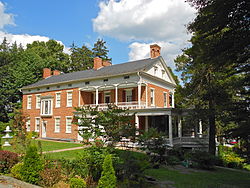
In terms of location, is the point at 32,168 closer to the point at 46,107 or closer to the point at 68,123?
the point at 68,123

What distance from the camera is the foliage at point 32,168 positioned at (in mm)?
7766

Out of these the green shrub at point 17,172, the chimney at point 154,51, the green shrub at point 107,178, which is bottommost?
the green shrub at point 17,172

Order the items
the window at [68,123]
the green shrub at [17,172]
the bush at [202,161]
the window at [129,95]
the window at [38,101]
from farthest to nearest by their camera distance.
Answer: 1. the window at [38,101]
2. the window at [68,123]
3. the window at [129,95]
4. the bush at [202,161]
5. the green shrub at [17,172]

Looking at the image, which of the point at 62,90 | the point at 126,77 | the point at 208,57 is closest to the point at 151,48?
the point at 126,77

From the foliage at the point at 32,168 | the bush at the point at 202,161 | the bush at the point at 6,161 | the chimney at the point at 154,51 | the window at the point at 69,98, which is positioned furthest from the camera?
the window at the point at 69,98

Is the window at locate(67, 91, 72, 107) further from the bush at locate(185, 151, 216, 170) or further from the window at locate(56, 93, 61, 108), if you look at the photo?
the bush at locate(185, 151, 216, 170)

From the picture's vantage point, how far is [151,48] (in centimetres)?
2572

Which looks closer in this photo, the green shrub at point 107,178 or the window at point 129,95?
the green shrub at point 107,178

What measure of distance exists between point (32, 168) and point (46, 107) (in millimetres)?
22547

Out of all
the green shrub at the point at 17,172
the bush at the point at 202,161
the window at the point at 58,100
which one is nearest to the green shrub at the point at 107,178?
the green shrub at the point at 17,172

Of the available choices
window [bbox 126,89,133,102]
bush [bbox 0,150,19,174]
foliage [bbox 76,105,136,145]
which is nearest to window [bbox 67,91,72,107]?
window [bbox 126,89,133,102]

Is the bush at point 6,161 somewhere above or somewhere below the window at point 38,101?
below

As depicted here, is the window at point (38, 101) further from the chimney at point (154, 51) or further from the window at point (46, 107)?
the chimney at point (154, 51)

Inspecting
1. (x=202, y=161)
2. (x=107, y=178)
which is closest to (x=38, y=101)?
(x=202, y=161)
